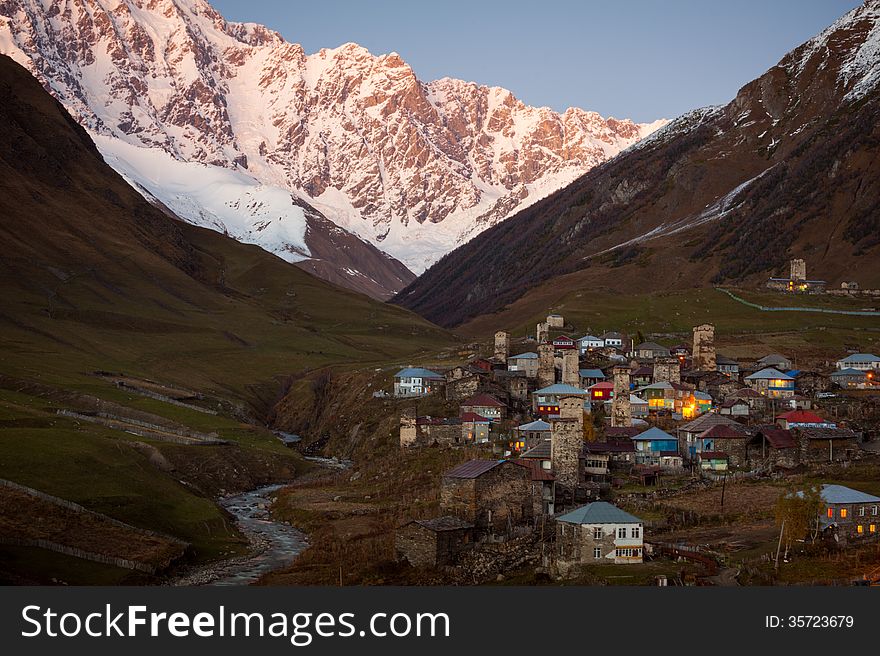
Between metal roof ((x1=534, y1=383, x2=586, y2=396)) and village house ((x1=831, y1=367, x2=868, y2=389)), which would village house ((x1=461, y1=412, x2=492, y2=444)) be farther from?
village house ((x1=831, y1=367, x2=868, y2=389))

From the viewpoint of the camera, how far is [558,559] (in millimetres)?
68875

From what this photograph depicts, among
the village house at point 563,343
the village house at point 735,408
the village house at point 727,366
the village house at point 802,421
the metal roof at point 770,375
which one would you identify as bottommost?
the village house at point 802,421

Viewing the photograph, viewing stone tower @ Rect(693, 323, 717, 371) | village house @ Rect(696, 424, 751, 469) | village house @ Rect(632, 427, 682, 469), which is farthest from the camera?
stone tower @ Rect(693, 323, 717, 371)

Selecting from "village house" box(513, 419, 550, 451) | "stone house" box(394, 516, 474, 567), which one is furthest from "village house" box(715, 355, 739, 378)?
"stone house" box(394, 516, 474, 567)

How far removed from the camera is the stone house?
73.2 metres

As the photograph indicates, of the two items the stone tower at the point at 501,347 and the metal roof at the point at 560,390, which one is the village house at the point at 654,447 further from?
the stone tower at the point at 501,347

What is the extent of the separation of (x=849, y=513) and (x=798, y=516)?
5.26 metres

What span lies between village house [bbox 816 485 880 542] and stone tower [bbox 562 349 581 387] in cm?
6805

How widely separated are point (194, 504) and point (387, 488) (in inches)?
645

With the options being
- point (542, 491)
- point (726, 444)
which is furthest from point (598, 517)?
point (726, 444)

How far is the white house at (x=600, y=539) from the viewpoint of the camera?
2682 inches

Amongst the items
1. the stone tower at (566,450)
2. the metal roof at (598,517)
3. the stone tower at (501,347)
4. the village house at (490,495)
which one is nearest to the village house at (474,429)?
the stone tower at (566,450)

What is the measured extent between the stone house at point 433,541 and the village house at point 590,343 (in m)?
99.3

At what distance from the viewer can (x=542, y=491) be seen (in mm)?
83938
